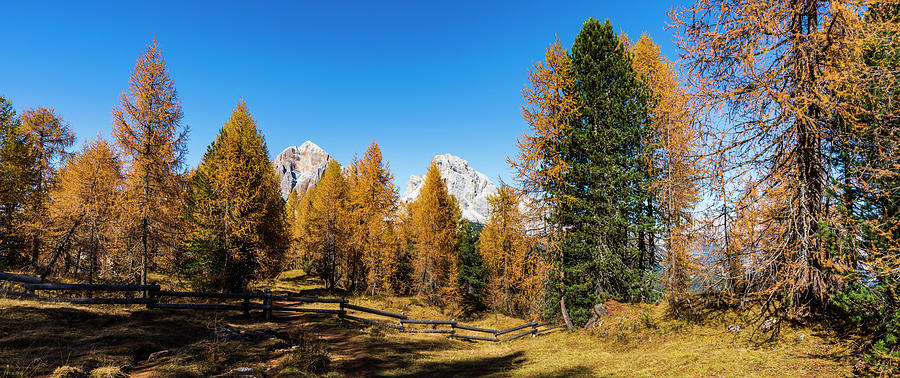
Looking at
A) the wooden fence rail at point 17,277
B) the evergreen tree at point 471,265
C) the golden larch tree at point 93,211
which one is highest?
the golden larch tree at point 93,211

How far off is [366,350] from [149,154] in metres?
15.0

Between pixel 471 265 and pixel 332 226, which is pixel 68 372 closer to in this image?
pixel 332 226

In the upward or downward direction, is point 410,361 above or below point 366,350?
below

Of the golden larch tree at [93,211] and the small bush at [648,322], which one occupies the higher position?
the golden larch tree at [93,211]

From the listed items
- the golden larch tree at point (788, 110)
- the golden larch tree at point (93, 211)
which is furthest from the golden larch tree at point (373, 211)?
the golden larch tree at point (788, 110)

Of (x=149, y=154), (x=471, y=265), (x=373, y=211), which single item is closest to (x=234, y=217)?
(x=149, y=154)

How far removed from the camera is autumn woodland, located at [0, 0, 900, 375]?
22.2 ft

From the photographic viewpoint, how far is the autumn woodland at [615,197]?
677cm

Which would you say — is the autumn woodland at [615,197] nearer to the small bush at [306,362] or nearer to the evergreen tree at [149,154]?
the evergreen tree at [149,154]

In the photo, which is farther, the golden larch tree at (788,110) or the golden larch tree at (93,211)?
the golden larch tree at (93,211)

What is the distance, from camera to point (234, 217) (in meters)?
21.5

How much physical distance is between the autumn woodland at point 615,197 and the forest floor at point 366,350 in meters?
0.78

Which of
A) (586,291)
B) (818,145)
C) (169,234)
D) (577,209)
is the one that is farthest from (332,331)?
(818,145)

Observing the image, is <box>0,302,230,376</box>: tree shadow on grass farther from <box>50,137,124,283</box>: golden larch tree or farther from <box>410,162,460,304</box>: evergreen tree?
<box>410,162,460,304</box>: evergreen tree
